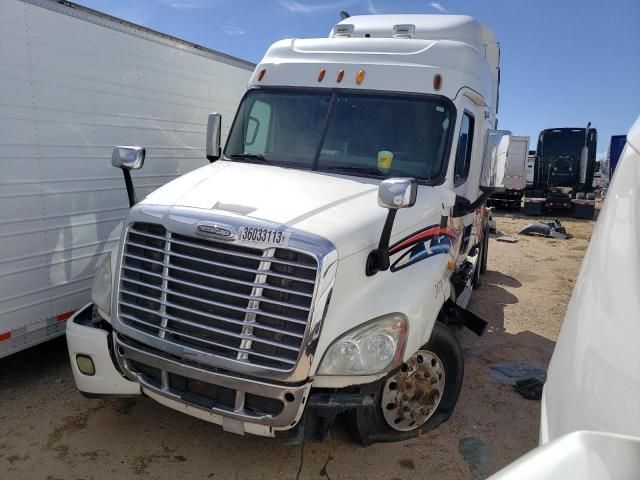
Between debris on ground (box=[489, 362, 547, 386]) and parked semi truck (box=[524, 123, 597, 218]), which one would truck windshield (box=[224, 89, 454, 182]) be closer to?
debris on ground (box=[489, 362, 547, 386])

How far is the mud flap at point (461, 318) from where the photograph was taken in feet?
14.9

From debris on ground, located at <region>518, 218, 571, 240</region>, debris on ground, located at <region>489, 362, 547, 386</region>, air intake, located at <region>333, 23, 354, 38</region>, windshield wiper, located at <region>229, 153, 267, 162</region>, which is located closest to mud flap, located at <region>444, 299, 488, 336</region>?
debris on ground, located at <region>489, 362, 547, 386</region>

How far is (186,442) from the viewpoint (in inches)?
151

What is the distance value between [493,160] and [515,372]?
2384 millimetres

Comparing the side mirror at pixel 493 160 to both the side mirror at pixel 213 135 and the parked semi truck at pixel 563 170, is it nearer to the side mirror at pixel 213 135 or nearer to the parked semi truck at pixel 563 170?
the side mirror at pixel 213 135

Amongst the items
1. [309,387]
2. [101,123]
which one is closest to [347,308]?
[309,387]

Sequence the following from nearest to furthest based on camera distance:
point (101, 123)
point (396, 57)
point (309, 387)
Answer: point (309, 387) → point (396, 57) → point (101, 123)

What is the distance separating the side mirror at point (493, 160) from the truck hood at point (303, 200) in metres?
1.75

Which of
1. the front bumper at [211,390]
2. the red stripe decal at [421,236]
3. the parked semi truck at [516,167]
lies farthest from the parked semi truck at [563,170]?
the front bumper at [211,390]

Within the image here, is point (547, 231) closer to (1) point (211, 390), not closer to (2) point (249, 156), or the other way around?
(2) point (249, 156)

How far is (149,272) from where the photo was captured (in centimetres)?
342

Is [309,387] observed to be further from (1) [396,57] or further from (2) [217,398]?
(1) [396,57]

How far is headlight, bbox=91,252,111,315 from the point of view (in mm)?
3664

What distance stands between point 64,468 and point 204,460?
3.07 feet
